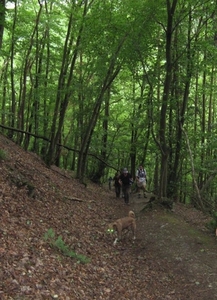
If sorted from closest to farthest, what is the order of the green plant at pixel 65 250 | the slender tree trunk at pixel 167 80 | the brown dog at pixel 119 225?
1. the green plant at pixel 65 250
2. the brown dog at pixel 119 225
3. the slender tree trunk at pixel 167 80

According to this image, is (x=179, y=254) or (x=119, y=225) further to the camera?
(x=119, y=225)

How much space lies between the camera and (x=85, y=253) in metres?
7.31

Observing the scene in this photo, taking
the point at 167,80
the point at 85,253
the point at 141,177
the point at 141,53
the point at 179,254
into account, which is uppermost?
the point at 141,53

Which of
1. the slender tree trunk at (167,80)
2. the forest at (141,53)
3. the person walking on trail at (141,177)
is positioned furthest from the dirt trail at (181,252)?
the person walking on trail at (141,177)

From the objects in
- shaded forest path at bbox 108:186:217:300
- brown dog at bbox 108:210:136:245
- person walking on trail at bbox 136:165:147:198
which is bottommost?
shaded forest path at bbox 108:186:217:300

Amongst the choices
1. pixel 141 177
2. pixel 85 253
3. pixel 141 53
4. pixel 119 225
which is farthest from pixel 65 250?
pixel 141 177

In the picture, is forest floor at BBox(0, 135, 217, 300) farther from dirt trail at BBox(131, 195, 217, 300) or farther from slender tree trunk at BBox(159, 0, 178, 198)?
slender tree trunk at BBox(159, 0, 178, 198)

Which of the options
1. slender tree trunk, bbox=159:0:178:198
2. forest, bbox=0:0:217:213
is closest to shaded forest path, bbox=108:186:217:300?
forest, bbox=0:0:217:213

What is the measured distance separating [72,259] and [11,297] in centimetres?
246

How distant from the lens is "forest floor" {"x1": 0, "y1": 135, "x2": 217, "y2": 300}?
16.6 feet

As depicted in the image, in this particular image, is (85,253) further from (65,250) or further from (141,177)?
(141,177)

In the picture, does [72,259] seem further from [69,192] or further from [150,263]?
[69,192]

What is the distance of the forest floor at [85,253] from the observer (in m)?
5.05

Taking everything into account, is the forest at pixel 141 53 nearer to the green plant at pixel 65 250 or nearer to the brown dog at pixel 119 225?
the brown dog at pixel 119 225
